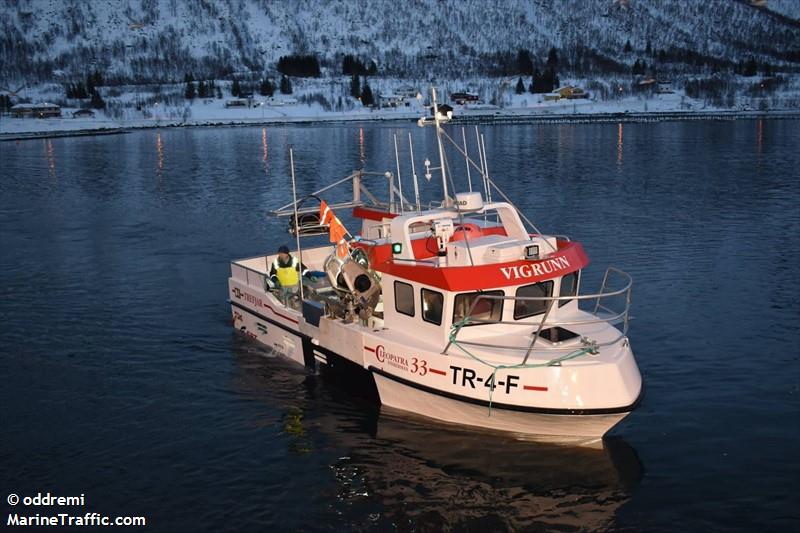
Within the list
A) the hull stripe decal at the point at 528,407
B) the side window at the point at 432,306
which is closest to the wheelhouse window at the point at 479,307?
the side window at the point at 432,306

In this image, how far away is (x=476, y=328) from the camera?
53.7 feet

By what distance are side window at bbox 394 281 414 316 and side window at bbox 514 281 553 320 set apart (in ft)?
7.66

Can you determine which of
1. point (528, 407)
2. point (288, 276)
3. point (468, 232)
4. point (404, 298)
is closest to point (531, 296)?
point (528, 407)

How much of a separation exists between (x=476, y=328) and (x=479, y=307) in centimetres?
47

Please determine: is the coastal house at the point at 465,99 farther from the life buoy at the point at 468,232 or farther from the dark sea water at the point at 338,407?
the life buoy at the point at 468,232

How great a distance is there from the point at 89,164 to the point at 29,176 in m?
11.7

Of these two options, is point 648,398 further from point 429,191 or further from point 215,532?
point 429,191

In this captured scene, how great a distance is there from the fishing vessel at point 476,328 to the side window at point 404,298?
1.1 inches

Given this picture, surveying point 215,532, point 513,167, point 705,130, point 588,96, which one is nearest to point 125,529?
point 215,532

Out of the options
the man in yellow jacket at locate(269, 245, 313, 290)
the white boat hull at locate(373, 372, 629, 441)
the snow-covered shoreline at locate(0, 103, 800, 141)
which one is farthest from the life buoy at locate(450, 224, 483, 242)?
the snow-covered shoreline at locate(0, 103, 800, 141)

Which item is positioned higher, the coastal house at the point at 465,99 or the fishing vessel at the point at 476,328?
the coastal house at the point at 465,99

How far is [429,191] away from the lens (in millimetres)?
53656

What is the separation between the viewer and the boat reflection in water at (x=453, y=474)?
14.2m

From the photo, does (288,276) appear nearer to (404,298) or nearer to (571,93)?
(404,298)
